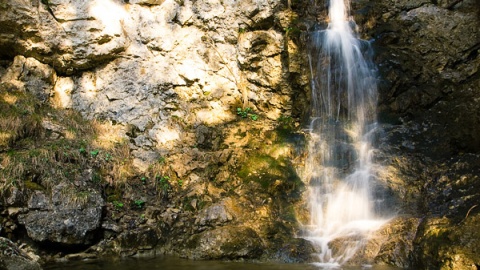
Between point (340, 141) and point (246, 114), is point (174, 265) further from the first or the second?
point (246, 114)

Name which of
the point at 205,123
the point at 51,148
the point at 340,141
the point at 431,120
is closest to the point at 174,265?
the point at 51,148

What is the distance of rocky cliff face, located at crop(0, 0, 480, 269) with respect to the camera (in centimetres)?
705

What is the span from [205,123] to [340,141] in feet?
11.6

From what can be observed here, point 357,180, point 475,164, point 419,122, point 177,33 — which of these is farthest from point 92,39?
point 475,164

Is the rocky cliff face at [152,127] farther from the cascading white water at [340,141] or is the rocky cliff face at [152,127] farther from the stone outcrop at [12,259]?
the stone outcrop at [12,259]

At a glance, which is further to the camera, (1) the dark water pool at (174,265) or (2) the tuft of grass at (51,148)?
(2) the tuft of grass at (51,148)

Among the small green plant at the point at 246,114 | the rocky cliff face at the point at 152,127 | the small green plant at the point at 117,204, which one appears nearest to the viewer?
the rocky cliff face at the point at 152,127

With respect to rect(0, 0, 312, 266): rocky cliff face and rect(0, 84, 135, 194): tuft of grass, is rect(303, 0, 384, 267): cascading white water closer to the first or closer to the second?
rect(0, 0, 312, 266): rocky cliff face

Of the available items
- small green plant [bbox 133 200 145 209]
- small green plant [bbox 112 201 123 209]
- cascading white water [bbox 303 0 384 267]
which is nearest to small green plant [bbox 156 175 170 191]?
small green plant [bbox 133 200 145 209]

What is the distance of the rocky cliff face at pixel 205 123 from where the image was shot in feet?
23.1

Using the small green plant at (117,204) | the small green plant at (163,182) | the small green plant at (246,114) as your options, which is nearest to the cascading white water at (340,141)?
the small green plant at (246,114)

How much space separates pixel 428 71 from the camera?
1002 centimetres

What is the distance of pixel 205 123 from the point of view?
10156mm

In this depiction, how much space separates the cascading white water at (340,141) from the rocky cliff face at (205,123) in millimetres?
347
